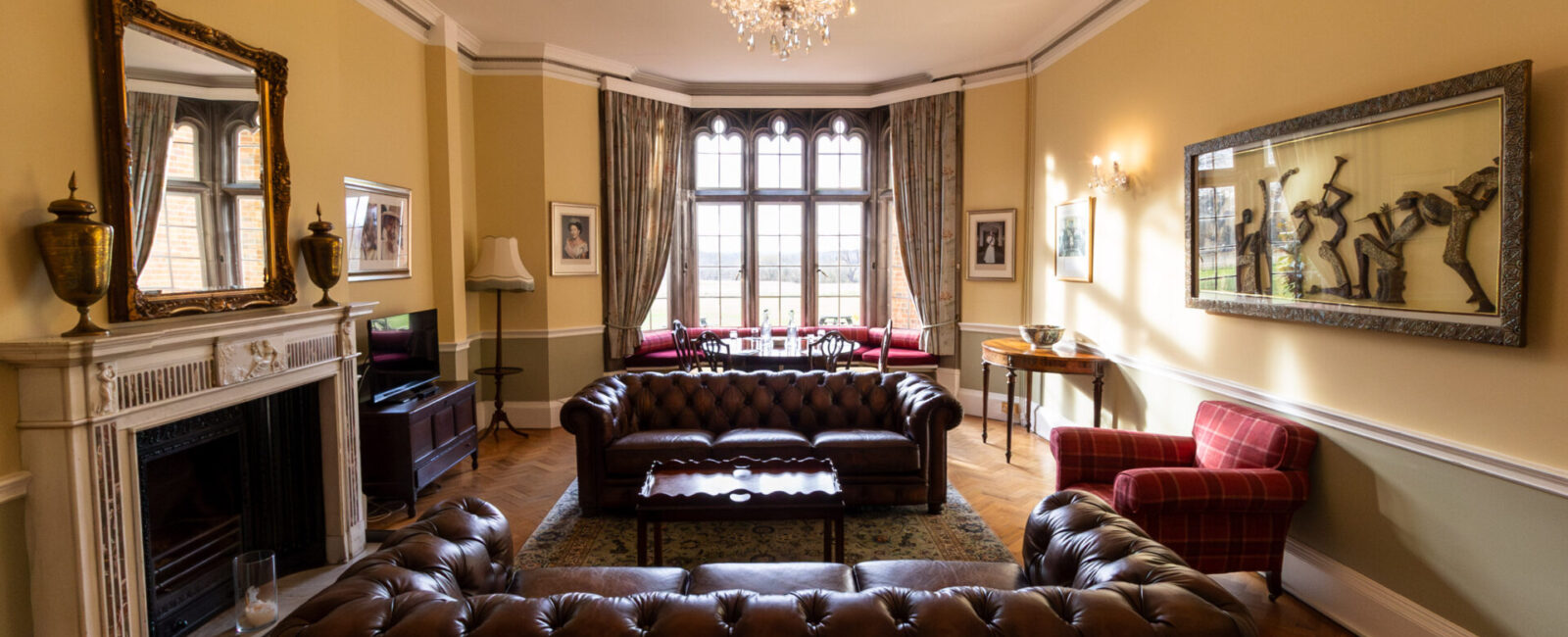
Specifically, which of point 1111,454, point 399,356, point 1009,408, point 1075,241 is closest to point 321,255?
point 399,356

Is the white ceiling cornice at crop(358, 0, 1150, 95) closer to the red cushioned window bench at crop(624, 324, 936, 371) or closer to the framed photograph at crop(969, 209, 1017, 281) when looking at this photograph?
Result: the framed photograph at crop(969, 209, 1017, 281)

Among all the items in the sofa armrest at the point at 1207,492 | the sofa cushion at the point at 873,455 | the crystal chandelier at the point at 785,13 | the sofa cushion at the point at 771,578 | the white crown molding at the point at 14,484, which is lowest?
the sofa cushion at the point at 873,455

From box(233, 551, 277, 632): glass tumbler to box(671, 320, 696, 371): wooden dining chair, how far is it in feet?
13.8

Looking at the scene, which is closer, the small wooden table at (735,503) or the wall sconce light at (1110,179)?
the small wooden table at (735,503)

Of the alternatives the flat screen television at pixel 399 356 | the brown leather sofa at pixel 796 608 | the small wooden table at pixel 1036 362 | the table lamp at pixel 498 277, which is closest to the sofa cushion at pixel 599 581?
the brown leather sofa at pixel 796 608

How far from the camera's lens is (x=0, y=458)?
2.31m

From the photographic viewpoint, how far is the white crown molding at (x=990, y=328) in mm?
6742

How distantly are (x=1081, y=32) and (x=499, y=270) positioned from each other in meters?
4.92

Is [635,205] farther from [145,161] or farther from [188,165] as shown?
[145,161]

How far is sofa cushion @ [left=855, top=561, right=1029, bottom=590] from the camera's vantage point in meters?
2.36

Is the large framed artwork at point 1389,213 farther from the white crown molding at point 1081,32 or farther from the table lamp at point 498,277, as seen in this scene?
the table lamp at point 498,277

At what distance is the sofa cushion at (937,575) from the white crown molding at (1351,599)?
1.60 meters

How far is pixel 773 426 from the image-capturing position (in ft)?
15.8

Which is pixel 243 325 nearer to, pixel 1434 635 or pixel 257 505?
pixel 257 505
